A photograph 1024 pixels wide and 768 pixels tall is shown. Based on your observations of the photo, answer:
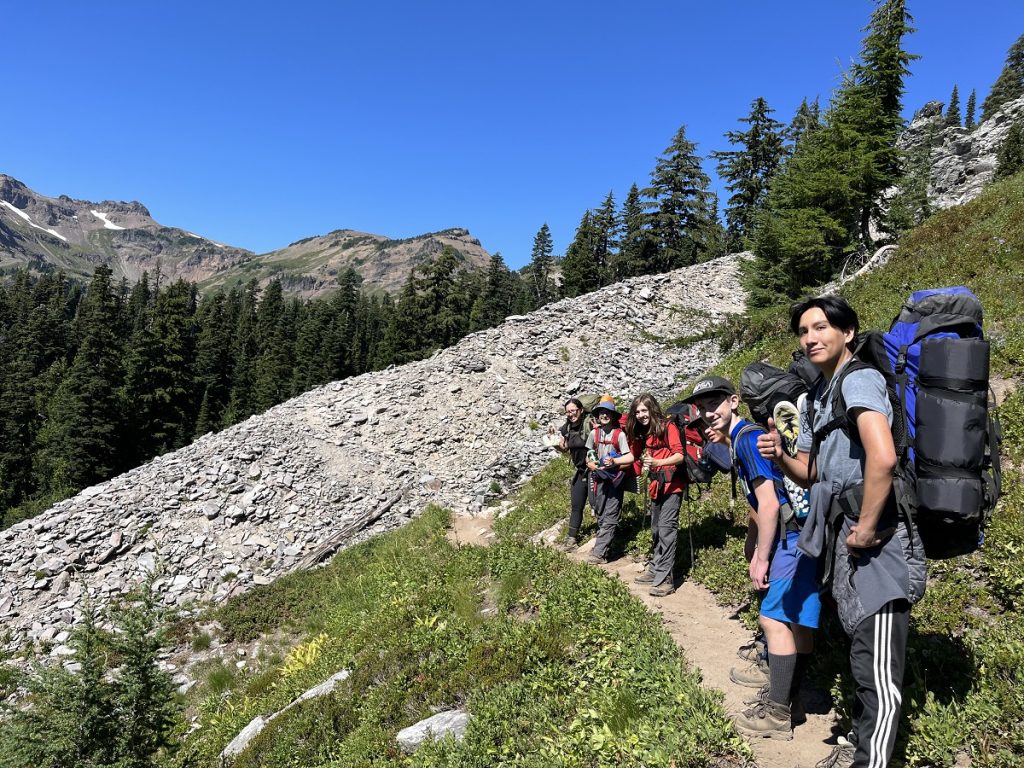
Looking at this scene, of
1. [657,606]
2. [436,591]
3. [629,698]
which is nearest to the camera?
[629,698]

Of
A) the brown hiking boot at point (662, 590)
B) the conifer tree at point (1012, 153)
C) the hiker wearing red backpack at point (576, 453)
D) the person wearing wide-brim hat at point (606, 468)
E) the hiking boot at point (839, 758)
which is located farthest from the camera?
the conifer tree at point (1012, 153)

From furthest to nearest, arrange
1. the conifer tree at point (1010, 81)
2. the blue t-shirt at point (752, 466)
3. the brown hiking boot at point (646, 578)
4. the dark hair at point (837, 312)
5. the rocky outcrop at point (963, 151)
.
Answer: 1. the conifer tree at point (1010, 81)
2. the rocky outcrop at point (963, 151)
3. the brown hiking boot at point (646, 578)
4. the blue t-shirt at point (752, 466)
5. the dark hair at point (837, 312)

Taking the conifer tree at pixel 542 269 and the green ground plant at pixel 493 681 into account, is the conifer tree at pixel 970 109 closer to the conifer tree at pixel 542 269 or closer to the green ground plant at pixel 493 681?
the conifer tree at pixel 542 269

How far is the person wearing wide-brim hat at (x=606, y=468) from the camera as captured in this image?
288 inches

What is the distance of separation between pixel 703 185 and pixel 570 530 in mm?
38506

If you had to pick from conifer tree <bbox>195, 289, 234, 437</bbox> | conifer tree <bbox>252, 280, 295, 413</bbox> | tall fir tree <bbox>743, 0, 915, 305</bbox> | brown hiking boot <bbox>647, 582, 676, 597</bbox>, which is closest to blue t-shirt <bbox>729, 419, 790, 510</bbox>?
brown hiking boot <bbox>647, 582, 676, 597</bbox>

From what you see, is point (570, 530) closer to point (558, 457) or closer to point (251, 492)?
point (558, 457)

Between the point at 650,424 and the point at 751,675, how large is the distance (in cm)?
300

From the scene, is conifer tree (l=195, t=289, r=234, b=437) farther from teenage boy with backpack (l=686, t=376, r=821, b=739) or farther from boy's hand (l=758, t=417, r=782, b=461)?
boy's hand (l=758, t=417, r=782, b=461)

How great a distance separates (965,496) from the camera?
2.53m

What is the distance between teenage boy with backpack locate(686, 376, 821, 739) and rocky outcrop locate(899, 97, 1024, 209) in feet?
181

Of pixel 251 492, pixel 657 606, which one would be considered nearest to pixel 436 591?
pixel 657 606

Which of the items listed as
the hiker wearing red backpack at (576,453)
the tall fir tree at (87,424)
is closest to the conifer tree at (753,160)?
the hiker wearing red backpack at (576,453)

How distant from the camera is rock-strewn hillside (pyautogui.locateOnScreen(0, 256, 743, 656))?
1444 centimetres
